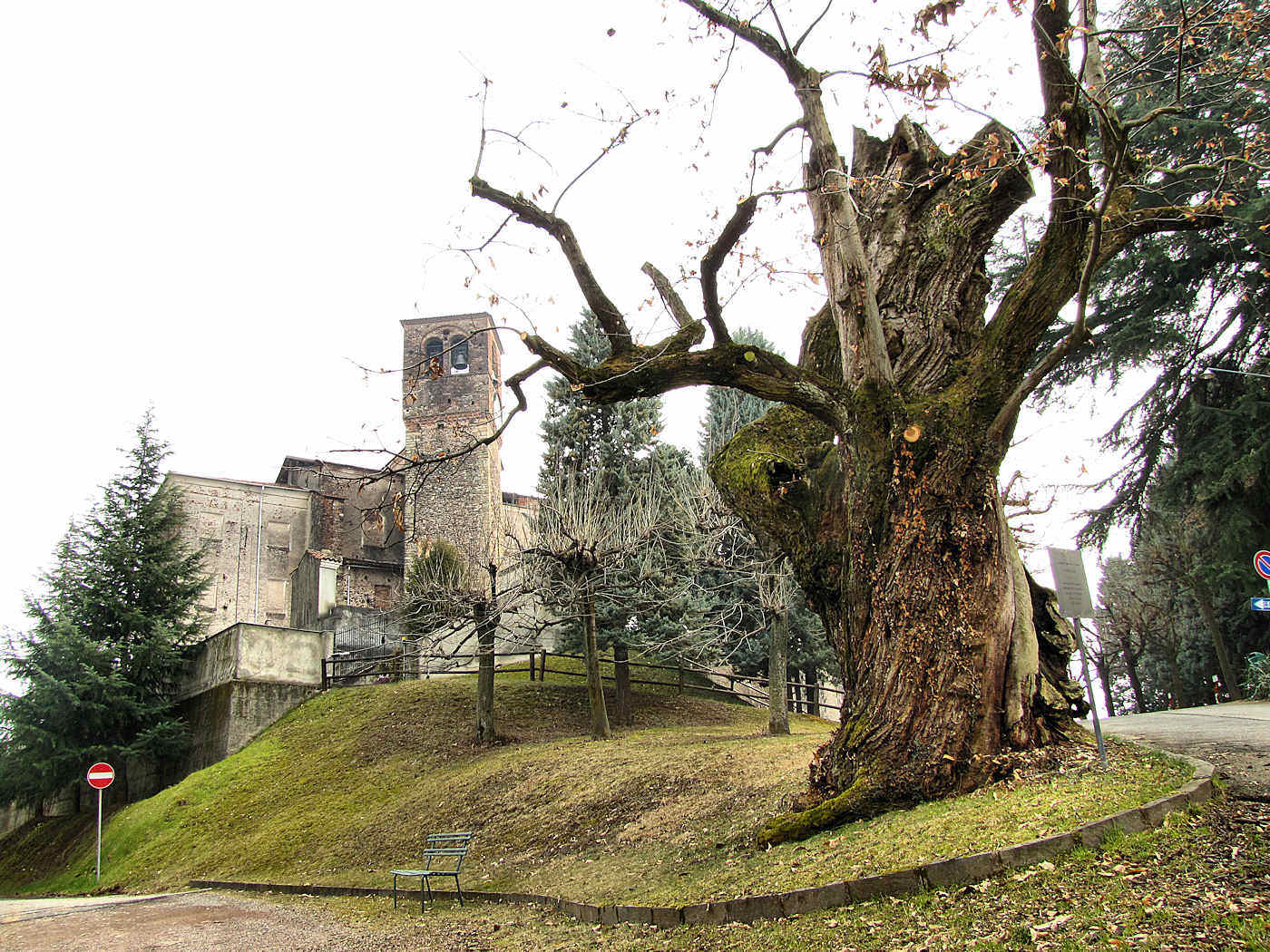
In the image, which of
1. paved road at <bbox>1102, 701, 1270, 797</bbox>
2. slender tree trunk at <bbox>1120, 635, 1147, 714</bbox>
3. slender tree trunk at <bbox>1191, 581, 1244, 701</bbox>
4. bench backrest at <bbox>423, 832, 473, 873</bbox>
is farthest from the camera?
slender tree trunk at <bbox>1120, 635, 1147, 714</bbox>

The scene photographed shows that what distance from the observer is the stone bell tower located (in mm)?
36906

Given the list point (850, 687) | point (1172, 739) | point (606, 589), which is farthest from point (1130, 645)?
point (850, 687)

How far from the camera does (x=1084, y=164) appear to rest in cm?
685

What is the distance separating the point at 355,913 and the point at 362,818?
4.61 metres

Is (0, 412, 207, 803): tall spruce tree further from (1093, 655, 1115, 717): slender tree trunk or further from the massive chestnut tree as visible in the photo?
(1093, 655, 1115, 717): slender tree trunk

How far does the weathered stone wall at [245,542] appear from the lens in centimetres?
3509

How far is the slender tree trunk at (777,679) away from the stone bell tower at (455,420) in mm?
18789

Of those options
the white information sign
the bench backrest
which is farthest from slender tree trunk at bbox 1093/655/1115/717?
the white information sign

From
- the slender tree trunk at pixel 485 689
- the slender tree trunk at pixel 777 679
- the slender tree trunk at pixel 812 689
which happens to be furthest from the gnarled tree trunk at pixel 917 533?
the slender tree trunk at pixel 812 689

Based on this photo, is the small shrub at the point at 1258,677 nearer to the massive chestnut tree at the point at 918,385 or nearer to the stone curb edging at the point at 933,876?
the massive chestnut tree at the point at 918,385

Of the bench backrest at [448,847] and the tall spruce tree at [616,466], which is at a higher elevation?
the tall spruce tree at [616,466]

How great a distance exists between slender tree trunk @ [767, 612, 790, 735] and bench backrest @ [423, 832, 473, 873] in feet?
22.4

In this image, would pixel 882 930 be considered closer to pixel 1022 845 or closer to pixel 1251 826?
pixel 1022 845

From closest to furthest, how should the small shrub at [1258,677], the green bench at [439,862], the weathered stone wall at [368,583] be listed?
the green bench at [439,862] < the small shrub at [1258,677] < the weathered stone wall at [368,583]
